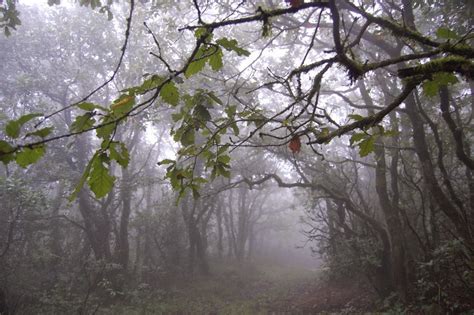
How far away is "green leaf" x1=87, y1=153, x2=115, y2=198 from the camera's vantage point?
4.31 ft

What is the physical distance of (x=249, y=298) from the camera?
12469 mm

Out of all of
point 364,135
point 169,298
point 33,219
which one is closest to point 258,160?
point 169,298

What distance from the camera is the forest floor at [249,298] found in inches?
360

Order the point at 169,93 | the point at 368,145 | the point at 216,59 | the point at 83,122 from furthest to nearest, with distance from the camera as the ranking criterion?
the point at 368,145
the point at 216,59
the point at 169,93
the point at 83,122

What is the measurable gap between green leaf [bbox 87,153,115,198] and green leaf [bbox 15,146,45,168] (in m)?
0.19

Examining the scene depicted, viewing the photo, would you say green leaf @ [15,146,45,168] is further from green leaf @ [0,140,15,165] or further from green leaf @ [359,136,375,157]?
green leaf @ [359,136,375,157]

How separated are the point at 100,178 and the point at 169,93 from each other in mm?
480

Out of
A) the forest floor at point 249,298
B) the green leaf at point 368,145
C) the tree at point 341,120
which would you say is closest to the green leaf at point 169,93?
the tree at point 341,120

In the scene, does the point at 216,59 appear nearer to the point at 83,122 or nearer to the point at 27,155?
the point at 83,122

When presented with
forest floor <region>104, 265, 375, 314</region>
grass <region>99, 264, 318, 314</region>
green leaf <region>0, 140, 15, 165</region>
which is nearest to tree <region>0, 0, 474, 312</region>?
green leaf <region>0, 140, 15, 165</region>

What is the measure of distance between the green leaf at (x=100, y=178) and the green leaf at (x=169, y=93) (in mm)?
390

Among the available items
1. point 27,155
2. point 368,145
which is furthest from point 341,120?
point 27,155

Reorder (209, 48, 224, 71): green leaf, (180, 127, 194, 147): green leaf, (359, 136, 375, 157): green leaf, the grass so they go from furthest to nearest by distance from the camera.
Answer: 1. the grass
2. (180, 127, 194, 147): green leaf
3. (359, 136, 375, 157): green leaf
4. (209, 48, 224, 71): green leaf

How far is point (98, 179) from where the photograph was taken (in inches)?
52.2
